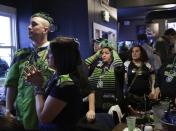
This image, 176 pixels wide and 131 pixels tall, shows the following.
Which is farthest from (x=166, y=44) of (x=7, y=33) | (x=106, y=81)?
(x=7, y=33)

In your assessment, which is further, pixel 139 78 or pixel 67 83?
pixel 139 78

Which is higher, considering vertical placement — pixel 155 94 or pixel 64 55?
pixel 64 55

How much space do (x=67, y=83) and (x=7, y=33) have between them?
237 centimetres

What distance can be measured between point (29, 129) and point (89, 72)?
1.51m

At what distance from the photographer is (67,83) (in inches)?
70.9

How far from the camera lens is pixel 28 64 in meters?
2.27

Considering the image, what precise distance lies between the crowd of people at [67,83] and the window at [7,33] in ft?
3.45

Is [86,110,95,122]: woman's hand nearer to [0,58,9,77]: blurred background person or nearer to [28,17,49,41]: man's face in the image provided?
[28,17,49,41]: man's face

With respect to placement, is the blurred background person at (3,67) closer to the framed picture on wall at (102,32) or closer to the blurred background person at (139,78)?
the framed picture on wall at (102,32)

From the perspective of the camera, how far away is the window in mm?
3756

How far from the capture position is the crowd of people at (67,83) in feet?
5.98

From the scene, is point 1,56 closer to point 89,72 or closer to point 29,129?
point 89,72

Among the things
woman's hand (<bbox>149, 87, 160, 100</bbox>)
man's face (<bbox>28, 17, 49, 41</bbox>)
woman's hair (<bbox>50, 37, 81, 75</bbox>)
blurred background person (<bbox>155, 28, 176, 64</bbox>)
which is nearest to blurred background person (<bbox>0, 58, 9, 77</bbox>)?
man's face (<bbox>28, 17, 49, 41</bbox>)

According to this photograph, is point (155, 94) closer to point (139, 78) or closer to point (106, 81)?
point (139, 78)
